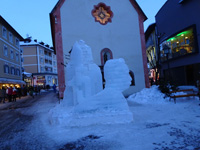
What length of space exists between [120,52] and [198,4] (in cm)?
865

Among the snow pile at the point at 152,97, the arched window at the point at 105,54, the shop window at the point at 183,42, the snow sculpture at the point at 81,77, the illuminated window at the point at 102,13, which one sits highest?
the illuminated window at the point at 102,13

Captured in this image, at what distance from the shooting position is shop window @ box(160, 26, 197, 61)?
17367mm

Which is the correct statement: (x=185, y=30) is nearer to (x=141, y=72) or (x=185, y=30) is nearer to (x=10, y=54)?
(x=141, y=72)

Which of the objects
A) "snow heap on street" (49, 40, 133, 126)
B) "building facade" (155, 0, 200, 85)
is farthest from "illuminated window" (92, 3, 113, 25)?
"snow heap on street" (49, 40, 133, 126)

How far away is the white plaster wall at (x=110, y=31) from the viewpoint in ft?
53.1

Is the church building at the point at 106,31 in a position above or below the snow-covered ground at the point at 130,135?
above

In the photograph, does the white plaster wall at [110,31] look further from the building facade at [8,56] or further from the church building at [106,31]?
the building facade at [8,56]

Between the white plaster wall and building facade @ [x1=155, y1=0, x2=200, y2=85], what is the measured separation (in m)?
2.91

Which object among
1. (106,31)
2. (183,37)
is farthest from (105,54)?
(183,37)

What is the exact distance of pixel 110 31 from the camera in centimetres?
1695

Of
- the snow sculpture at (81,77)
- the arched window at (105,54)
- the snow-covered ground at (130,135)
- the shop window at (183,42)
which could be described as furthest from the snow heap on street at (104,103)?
the shop window at (183,42)

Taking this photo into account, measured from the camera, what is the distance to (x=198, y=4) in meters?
16.4

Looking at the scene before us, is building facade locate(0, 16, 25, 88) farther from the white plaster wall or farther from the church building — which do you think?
the white plaster wall

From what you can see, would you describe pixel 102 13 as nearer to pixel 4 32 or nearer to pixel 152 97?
pixel 152 97
